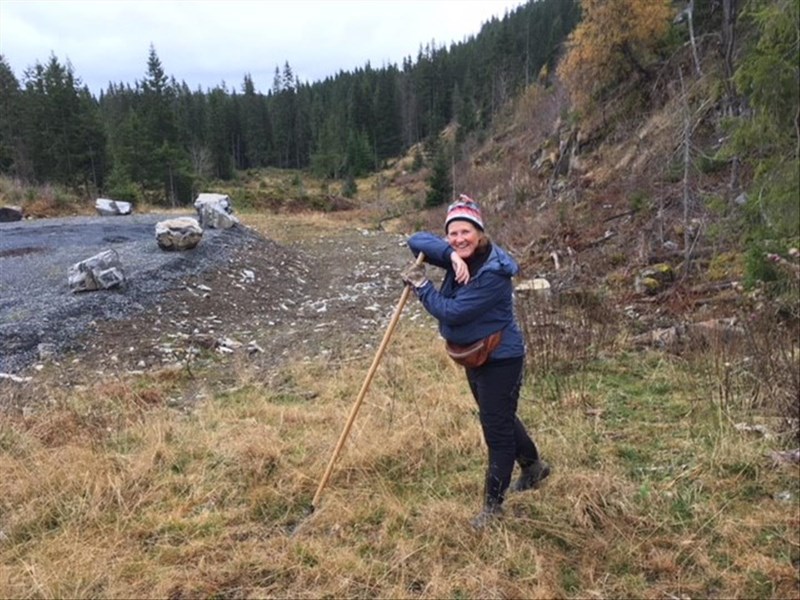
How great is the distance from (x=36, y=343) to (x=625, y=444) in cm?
663

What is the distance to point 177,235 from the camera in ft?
36.3

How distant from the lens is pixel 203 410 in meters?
5.03

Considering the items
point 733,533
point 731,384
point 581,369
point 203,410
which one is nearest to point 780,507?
point 733,533

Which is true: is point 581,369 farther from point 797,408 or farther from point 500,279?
point 500,279

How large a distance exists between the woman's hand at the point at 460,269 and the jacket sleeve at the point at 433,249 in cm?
10

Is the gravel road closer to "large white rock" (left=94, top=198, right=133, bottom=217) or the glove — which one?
"large white rock" (left=94, top=198, right=133, bottom=217)

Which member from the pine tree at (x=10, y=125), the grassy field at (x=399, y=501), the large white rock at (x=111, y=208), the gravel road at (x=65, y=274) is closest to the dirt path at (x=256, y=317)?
the gravel road at (x=65, y=274)

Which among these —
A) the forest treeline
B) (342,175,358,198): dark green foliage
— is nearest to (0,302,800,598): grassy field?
the forest treeline

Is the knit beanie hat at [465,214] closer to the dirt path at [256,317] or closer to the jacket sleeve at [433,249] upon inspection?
the jacket sleeve at [433,249]

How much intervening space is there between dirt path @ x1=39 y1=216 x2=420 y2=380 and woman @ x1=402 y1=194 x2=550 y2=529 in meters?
4.03

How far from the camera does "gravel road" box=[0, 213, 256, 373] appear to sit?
22.8 ft

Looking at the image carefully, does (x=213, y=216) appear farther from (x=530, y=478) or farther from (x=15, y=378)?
(x=530, y=478)

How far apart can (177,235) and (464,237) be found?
955cm

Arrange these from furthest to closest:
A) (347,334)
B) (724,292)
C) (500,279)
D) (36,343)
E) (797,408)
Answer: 1. (347,334)
2. (724,292)
3. (36,343)
4. (797,408)
5. (500,279)
